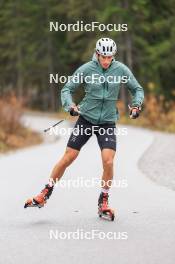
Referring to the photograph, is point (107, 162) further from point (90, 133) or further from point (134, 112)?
point (134, 112)

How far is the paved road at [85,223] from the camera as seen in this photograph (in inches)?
243

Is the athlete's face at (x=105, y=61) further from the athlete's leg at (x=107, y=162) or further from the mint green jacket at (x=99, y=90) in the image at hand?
the athlete's leg at (x=107, y=162)

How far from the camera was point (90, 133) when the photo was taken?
7879 millimetres

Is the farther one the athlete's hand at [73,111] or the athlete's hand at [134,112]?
the athlete's hand at [134,112]

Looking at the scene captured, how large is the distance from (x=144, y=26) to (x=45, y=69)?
19.7 m

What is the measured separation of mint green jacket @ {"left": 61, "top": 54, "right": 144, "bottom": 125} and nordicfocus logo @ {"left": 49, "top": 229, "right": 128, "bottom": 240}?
1266 mm

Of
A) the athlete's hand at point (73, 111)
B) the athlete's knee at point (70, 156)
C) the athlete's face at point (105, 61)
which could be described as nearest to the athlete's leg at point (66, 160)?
the athlete's knee at point (70, 156)

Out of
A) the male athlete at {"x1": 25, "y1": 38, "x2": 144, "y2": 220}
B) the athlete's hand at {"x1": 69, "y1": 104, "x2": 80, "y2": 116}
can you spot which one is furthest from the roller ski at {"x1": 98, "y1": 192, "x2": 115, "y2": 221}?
the athlete's hand at {"x1": 69, "y1": 104, "x2": 80, "y2": 116}


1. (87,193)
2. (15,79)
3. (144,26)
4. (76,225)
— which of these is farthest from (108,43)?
(15,79)

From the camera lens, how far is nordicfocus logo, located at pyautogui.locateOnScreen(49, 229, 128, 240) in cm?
693

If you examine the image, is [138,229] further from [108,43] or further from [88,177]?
[88,177]

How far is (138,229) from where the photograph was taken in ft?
24.0

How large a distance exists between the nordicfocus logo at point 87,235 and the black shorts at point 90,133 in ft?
3.56

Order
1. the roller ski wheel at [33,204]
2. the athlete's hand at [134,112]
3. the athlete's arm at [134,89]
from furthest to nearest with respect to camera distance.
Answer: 1. the roller ski wheel at [33,204]
2. the athlete's arm at [134,89]
3. the athlete's hand at [134,112]
